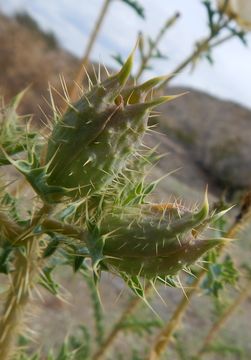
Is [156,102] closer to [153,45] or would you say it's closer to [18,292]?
[18,292]

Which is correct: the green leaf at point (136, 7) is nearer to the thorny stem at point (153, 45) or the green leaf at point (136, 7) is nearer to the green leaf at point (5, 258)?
the thorny stem at point (153, 45)

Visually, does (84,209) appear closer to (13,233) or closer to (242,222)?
(13,233)

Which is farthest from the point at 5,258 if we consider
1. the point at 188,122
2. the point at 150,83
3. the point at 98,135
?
the point at 188,122

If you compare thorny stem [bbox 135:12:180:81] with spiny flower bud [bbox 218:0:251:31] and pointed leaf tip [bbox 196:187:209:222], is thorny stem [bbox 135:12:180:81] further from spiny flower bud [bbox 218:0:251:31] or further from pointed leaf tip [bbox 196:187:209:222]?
pointed leaf tip [bbox 196:187:209:222]

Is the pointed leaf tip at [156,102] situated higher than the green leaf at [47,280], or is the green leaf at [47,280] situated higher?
the pointed leaf tip at [156,102]

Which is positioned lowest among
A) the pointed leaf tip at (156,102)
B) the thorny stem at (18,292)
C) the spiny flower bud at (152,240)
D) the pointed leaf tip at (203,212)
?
the thorny stem at (18,292)

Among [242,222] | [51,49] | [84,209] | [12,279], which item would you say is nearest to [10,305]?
[12,279]

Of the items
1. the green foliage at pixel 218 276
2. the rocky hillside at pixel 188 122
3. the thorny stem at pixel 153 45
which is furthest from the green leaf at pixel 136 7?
the rocky hillside at pixel 188 122

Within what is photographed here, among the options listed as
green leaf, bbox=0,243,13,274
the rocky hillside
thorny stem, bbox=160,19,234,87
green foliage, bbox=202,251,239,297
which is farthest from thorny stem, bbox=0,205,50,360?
the rocky hillside
